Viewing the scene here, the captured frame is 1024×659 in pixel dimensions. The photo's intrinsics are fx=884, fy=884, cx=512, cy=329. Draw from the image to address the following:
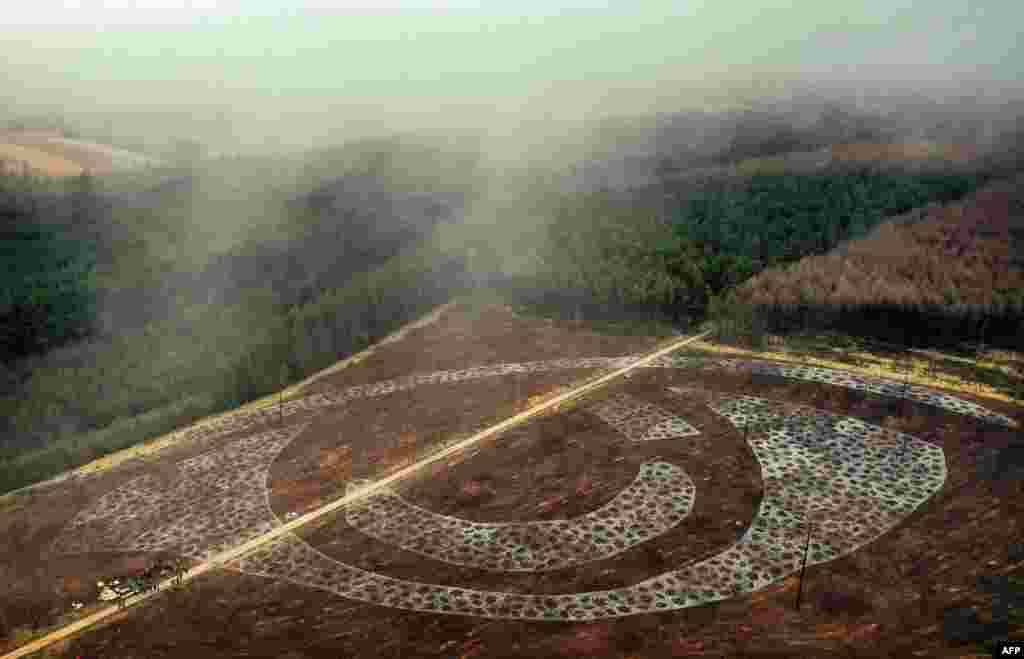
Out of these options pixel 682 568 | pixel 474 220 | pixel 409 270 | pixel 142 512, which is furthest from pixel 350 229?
pixel 682 568

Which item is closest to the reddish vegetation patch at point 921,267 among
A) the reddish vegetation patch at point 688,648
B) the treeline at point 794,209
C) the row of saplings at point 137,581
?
the treeline at point 794,209

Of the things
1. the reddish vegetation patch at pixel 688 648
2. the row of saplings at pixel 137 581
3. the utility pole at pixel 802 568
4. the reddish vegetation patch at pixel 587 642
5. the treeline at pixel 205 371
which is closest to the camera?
the reddish vegetation patch at pixel 688 648

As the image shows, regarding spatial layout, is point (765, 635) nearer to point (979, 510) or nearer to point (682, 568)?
point (682, 568)

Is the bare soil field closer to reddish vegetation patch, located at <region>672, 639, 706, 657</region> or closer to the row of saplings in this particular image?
reddish vegetation patch, located at <region>672, 639, 706, 657</region>

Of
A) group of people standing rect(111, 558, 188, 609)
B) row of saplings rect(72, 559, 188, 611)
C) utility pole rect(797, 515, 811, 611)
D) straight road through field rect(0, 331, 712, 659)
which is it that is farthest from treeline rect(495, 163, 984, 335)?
row of saplings rect(72, 559, 188, 611)

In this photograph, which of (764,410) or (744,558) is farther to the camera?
(764,410)

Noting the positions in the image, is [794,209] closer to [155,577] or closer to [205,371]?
[205,371]

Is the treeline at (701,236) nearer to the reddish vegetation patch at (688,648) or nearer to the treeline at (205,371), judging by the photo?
the treeline at (205,371)
